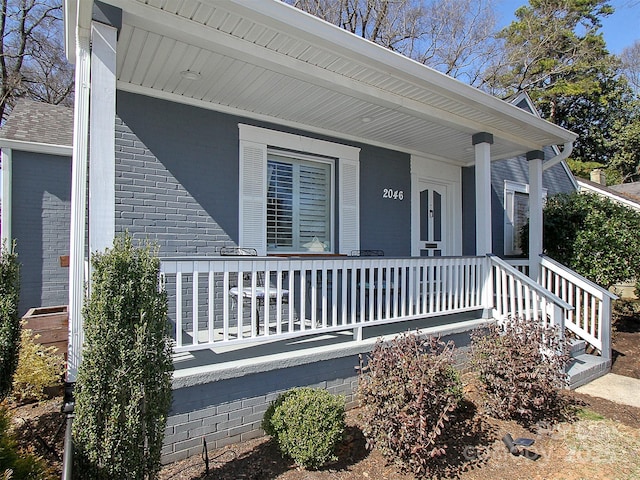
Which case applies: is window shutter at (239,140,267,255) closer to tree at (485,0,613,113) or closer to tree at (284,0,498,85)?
tree at (284,0,498,85)

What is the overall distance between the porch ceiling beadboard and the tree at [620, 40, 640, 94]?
21.2 metres

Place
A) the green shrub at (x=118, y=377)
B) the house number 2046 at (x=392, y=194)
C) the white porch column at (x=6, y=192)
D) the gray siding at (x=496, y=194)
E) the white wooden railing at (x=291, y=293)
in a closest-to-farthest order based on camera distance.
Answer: the green shrub at (x=118, y=377) < the white wooden railing at (x=291, y=293) < the white porch column at (x=6, y=192) < the house number 2046 at (x=392, y=194) < the gray siding at (x=496, y=194)

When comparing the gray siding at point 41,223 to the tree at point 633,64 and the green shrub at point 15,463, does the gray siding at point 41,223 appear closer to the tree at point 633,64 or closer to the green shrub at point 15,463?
the green shrub at point 15,463

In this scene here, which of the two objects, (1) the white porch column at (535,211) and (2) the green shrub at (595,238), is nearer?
(1) the white porch column at (535,211)

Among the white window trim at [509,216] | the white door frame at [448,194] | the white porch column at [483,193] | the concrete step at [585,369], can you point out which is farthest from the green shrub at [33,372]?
the white window trim at [509,216]

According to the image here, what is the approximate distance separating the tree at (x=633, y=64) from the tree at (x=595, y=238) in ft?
65.7

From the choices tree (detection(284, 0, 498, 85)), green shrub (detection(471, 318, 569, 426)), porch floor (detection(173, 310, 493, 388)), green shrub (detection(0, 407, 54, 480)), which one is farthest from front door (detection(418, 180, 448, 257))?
tree (detection(284, 0, 498, 85))

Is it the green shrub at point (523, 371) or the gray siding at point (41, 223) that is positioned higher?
the gray siding at point (41, 223)

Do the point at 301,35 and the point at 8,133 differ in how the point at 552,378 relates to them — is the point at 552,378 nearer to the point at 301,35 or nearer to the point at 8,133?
the point at 301,35

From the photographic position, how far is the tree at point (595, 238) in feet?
22.3

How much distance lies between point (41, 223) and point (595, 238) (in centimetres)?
936

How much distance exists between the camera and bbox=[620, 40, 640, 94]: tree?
21.6 meters

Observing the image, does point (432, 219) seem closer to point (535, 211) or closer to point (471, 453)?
point (535, 211)

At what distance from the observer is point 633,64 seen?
21641 millimetres
